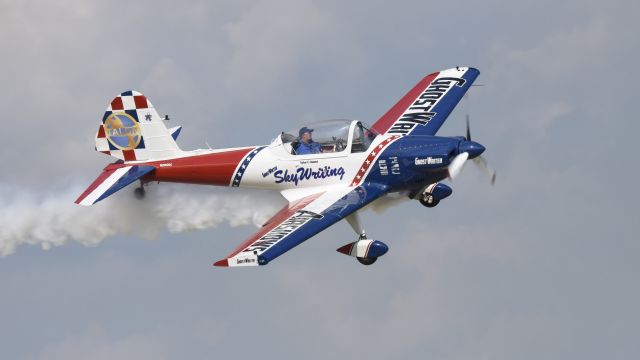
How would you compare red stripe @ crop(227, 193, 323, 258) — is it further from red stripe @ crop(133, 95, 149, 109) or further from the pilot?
red stripe @ crop(133, 95, 149, 109)

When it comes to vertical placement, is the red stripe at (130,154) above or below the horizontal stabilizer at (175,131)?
below

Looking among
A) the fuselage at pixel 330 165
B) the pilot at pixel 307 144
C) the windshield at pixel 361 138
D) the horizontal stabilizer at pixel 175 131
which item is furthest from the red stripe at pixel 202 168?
the windshield at pixel 361 138

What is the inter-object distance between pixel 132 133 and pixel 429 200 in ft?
25.9

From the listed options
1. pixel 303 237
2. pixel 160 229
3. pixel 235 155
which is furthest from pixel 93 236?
pixel 303 237

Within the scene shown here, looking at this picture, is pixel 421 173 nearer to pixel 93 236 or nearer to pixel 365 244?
pixel 365 244

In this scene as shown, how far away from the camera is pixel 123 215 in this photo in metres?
39.2

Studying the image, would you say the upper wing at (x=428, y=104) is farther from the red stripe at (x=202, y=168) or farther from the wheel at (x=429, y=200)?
the red stripe at (x=202, y=168)

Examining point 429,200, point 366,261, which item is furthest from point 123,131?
point 429,200

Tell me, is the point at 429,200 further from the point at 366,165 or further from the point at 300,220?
the point at 300,220

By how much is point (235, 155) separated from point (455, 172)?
5.88 metres

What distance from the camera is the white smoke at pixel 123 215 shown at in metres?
38.8

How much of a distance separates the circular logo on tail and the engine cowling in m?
7.52

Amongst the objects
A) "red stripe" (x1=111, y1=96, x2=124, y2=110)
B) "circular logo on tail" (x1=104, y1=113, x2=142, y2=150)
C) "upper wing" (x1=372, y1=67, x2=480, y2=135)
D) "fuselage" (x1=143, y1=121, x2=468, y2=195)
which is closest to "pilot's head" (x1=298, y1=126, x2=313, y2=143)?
"fuselage" (x1=143, y1=121, x2=468, y2=195)

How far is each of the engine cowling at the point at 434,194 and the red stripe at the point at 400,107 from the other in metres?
2.89
